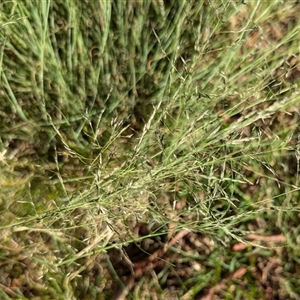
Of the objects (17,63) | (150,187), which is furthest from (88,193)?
(17,63)

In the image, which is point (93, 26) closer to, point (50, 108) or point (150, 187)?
point (50, 108)

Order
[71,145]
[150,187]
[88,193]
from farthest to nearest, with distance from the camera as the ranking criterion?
[71,145]
[150,187]
[88,193]

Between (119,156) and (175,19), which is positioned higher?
(175,19)

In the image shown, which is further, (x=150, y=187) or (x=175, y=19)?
(x=175, y=19)

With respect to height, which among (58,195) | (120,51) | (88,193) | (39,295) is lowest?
(39,295)

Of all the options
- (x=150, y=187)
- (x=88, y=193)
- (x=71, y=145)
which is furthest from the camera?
(x=71, y=145)

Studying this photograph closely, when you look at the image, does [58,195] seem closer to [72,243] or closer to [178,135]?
[72,243]
